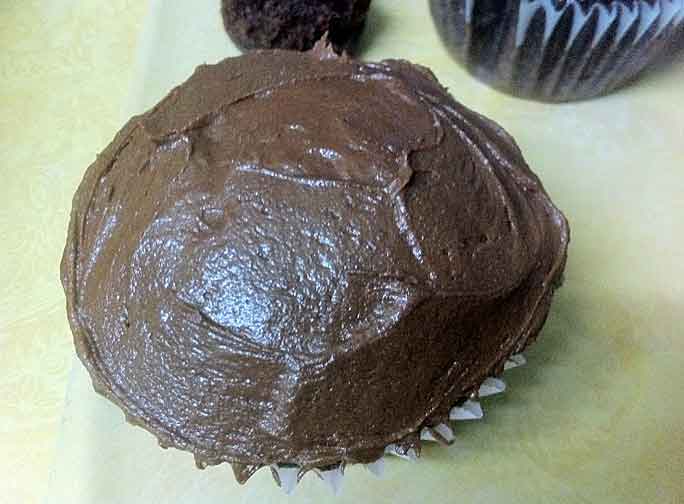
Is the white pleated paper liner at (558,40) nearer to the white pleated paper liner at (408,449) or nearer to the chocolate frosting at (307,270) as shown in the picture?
the chocolate frosting at (307,270)

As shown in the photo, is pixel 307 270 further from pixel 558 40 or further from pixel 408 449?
pixel 558 40

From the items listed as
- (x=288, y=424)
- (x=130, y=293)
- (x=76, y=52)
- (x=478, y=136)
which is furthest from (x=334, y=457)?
(x=76, y=52)

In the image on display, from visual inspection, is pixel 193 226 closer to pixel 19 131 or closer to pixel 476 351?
pixel 476 351

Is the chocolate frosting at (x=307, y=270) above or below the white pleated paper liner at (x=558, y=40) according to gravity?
below

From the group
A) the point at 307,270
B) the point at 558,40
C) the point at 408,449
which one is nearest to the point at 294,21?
the point at 558,40

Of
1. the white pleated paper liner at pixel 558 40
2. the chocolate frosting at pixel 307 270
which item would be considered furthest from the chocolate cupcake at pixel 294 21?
the chocolate frosting at pixel 307 270

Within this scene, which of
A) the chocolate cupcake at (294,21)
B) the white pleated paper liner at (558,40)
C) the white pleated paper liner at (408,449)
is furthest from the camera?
the chocolate cupcake at (294,21)
